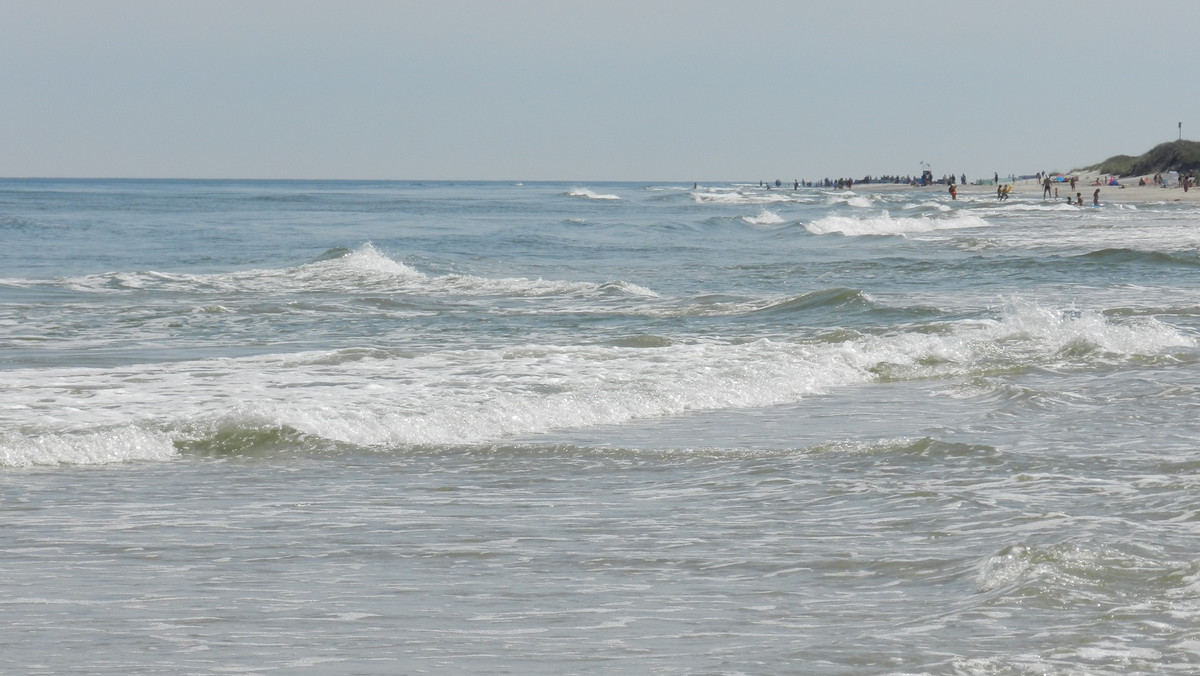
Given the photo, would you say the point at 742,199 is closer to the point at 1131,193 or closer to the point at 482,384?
the point at 1131,193

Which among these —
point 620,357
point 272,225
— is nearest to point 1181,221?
point 272,225

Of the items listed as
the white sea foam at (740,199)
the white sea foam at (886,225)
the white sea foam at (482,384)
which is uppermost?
the white sea foam at (740,199)

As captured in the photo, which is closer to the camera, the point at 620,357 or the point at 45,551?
the point at 45,551

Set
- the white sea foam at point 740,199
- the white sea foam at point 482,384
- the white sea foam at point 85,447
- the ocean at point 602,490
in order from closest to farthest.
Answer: the ocean at point 602,490 < the white sea foam at point 85,447 < the white sea foam at point 482,384 < the white sea foam at point 740,199

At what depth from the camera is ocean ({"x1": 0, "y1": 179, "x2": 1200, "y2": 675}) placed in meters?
4.62

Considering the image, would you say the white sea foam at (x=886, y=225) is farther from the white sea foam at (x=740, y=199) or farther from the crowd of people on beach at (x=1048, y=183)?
the white sea foam at (x=740, y=199)

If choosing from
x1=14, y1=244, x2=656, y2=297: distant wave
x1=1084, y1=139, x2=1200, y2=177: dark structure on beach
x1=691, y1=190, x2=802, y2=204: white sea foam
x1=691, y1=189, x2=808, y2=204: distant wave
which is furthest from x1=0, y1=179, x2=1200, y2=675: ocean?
x1=1084, y1=139, x2=1200, y2=177: dark structure on beach

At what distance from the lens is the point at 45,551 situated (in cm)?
601

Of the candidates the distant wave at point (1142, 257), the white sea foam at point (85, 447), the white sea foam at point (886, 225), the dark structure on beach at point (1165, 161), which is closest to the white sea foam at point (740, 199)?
the dark structure on beach at point (1165, 161)

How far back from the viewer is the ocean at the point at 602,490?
4.62 metres

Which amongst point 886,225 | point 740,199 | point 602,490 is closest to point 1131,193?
point 740,199

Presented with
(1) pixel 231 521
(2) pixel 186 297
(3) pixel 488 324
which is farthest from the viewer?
(2) pixel 186 297

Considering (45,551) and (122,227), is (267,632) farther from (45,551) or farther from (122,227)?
(122,227)

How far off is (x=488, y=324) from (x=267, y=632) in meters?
13.5
